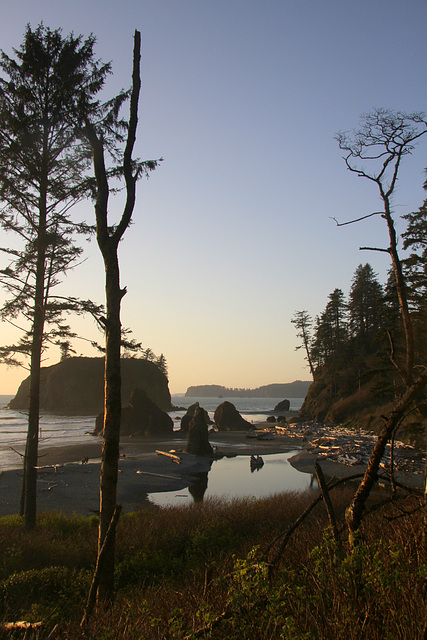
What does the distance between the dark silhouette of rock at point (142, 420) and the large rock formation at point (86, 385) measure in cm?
6404

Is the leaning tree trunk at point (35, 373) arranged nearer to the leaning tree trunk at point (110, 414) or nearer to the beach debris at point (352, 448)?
the leaning tree trunk at point (110, 414)

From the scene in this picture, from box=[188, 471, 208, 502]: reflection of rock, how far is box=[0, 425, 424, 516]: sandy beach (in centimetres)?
58

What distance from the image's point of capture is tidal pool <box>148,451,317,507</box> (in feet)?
75.0

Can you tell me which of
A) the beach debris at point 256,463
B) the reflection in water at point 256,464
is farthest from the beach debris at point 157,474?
the beach debris at point 256,463

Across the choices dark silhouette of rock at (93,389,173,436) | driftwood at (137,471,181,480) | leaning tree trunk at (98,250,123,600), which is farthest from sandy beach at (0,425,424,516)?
dark silhouette of rock at (93,389,173,436)

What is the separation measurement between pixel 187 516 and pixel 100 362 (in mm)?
128901

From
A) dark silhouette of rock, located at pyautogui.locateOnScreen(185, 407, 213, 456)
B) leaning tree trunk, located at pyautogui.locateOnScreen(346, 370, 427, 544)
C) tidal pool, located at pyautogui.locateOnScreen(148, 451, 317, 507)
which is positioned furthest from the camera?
dark silhouette of rock, located at pyautogui.locateOnScreen(185, 407, 213, 456)

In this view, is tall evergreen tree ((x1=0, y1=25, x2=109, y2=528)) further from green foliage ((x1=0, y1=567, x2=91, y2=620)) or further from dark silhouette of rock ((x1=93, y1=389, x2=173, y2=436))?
dark silhouette of rock ((x1=93, y1=389, x2=173, y2=436))

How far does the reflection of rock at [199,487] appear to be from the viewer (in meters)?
23.3

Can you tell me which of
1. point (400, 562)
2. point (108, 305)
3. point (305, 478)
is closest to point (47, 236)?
point (108, 305)

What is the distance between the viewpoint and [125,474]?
28594 mm

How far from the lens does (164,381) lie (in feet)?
465

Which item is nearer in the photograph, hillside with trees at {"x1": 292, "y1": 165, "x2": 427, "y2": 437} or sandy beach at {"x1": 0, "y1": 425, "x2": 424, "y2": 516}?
sandy beach at {"x1": 0, "y1": 425, "x2": 424, "y2": 516}

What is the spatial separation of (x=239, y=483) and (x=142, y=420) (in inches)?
1424
